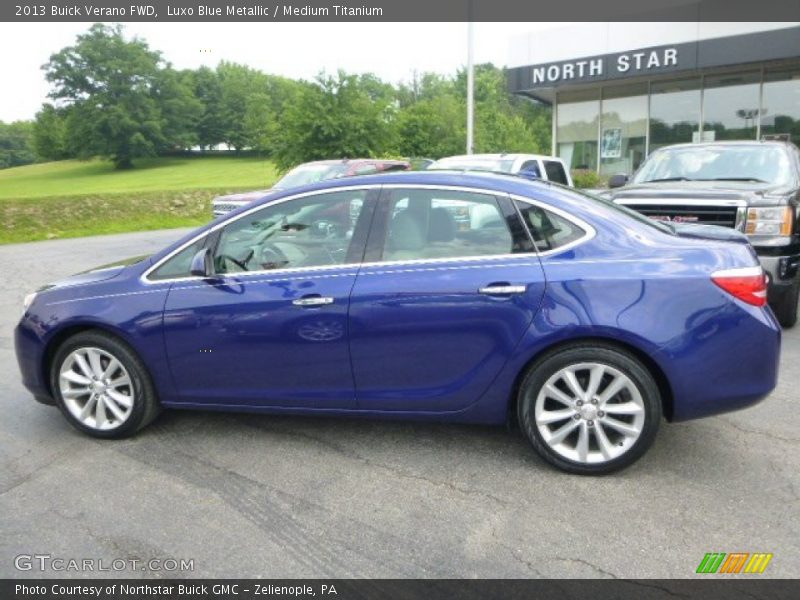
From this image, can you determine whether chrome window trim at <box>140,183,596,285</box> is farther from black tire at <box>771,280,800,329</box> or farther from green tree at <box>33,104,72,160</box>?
green tree at <box>33,104,72,160</box>

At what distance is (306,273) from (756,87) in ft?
61.3

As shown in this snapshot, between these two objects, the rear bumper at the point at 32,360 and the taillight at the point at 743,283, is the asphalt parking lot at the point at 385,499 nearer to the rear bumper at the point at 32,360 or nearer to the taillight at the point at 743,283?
the rear bumper at the point at 32,360

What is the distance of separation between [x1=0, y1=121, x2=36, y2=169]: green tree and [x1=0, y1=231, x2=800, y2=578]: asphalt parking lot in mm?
102273

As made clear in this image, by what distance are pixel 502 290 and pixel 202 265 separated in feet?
5.79

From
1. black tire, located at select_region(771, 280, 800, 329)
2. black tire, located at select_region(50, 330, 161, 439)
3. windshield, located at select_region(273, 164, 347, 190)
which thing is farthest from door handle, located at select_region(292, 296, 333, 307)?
windshield, located at select_region(273, 164, 347, 190)

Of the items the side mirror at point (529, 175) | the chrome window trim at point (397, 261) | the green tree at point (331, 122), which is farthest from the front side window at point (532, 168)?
the green tree at point (331, 122)

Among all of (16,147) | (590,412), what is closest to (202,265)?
(590,412)

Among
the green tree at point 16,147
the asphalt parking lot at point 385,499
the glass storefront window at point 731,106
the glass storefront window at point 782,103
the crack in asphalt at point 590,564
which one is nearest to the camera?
the crack in asphalt at point 590,564

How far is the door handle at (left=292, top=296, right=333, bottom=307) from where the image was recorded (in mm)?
3752

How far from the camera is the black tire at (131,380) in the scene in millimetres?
4148

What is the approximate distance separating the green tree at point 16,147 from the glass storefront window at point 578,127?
8988 cm

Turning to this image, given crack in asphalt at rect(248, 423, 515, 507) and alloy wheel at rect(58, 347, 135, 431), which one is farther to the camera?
alloy wheel at rect(58, 347, 135, 431)

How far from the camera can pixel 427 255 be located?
376cm

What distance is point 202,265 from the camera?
3947mm
